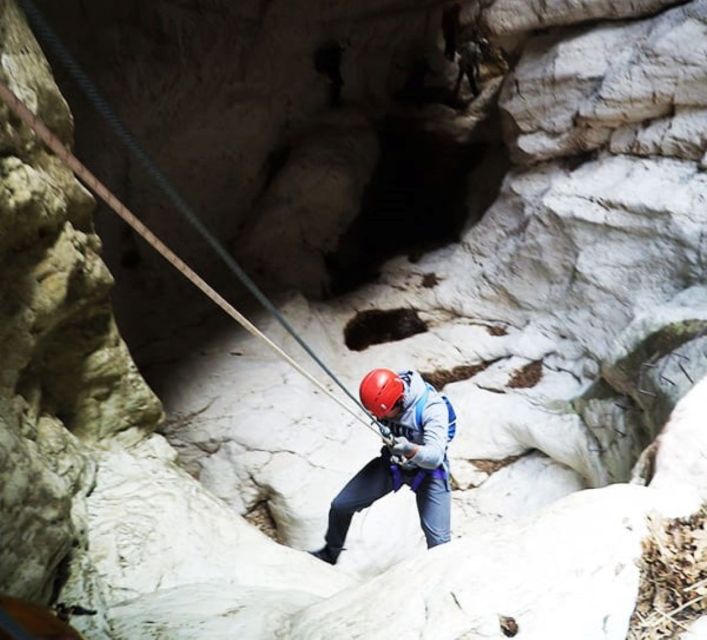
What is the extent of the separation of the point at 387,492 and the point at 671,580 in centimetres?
234

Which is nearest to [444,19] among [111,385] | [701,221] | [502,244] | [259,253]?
[502,244]

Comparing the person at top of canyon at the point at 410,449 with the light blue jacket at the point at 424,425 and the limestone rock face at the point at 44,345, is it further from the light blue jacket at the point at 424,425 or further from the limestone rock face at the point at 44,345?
the limestone rock face at the point at 44,345

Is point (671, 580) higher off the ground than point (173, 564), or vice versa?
point (671, 580)

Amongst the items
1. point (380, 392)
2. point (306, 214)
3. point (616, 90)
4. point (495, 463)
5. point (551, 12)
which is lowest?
point (495, 463)

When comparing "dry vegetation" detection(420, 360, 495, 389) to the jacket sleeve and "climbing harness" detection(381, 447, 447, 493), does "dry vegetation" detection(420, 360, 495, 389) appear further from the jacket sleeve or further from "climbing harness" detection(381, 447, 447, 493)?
the jacket sleeve

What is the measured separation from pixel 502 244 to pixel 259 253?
106 inches

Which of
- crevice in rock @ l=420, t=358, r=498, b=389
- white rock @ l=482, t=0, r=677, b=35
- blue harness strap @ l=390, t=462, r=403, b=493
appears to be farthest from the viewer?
crevice in rock @ l=420, t=358, r=498, b=389

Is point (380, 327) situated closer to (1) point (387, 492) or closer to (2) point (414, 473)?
(1) point (387, 492)

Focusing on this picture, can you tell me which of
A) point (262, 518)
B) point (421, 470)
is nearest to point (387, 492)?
point (421, 470)

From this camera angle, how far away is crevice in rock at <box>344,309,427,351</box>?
6547 mm

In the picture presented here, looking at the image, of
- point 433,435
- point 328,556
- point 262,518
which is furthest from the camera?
point 262,518

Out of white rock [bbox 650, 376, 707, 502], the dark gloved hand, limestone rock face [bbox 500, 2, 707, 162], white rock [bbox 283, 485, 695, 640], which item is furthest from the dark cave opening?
white rock [bbox 283, 485, 695, 640]

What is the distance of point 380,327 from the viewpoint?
6.72 metres

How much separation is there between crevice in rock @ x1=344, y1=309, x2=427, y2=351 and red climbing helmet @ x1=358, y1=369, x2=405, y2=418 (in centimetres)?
283
